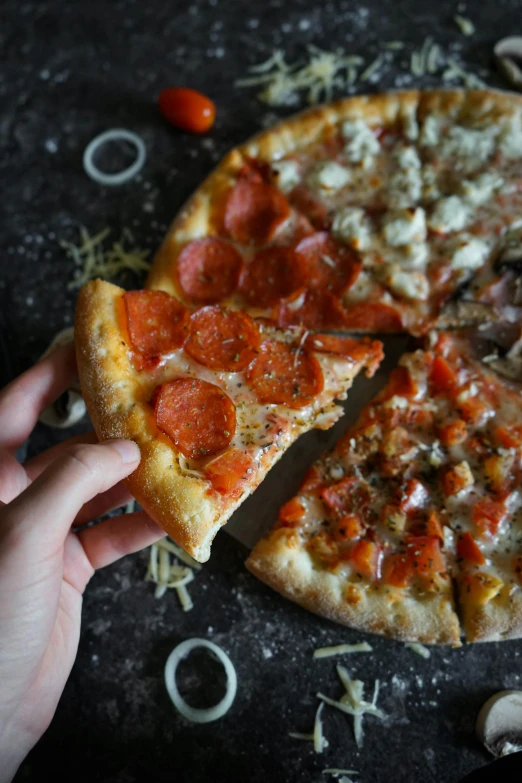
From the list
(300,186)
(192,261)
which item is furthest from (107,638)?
(300,186)

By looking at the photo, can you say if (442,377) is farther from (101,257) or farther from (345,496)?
(101,257)

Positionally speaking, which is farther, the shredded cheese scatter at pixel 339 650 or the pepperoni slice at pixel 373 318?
the pepperoni slice at pixel 373 318

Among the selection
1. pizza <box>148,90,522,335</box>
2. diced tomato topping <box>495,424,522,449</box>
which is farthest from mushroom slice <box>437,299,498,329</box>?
diced tomato topping <box>495,424,522,449</box>

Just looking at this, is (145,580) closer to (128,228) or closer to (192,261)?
(192,261)

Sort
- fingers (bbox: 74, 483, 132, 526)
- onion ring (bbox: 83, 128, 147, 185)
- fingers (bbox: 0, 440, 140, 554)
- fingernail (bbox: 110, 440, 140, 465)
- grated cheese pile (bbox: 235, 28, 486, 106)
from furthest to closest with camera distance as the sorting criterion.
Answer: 1. grated cheese pile (bbox: 235, 28, 486, 106)
2. onion ring (bbox: 83, 128, 147, 185)
3. fingers (bbox: 74, 483, 132, 526)
4. fingernail (bbox: 110, 440, 140, 465)
5. fingers (bbox: 0, 440, 140, 554)

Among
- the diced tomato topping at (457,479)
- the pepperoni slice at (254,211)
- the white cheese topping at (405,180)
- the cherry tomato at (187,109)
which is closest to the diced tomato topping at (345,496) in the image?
the diced tomato topping at (457,479)

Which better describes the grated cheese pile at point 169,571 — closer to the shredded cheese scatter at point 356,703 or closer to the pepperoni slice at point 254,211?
the shredded cheese scatter at point 356,703

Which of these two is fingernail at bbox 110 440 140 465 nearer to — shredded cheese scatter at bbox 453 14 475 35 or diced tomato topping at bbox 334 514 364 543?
diced tomato topping at bbox 334 514 364 543
